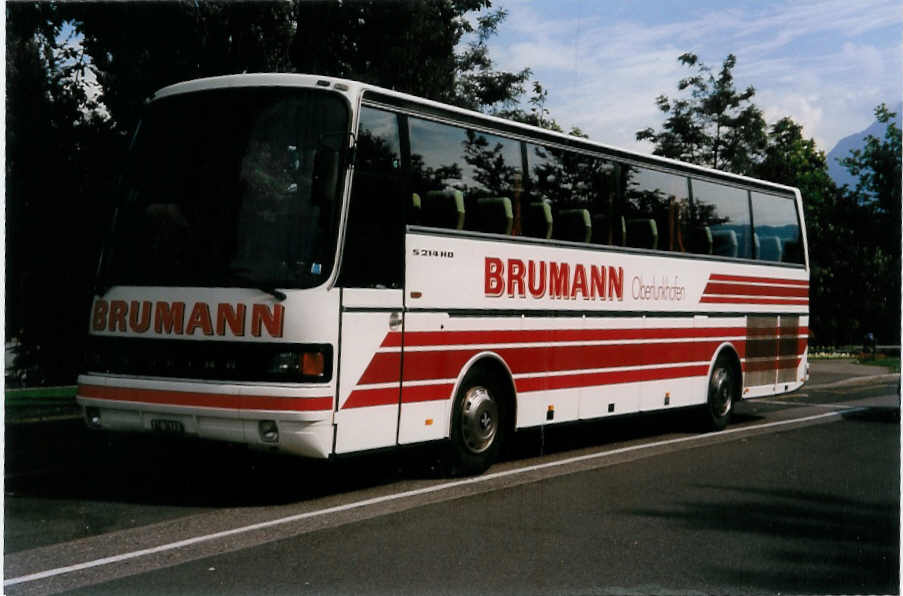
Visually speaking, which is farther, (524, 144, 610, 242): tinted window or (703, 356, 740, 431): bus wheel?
(703, 356, 740, 431): bus wheel

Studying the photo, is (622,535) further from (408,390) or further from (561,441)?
(561,441)

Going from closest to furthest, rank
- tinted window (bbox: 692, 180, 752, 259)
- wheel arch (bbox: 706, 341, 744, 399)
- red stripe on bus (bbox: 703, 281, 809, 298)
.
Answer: tinted window (bbox: 692, 180, 752, 259) < red stripe on bus (bbox: 703, 281, 809, 298) < wheel arch (bbox: 706, 341, 744, 399)

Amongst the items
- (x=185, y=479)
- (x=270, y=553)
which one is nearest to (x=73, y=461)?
(x=185, y=479)

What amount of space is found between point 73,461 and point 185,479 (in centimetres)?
140

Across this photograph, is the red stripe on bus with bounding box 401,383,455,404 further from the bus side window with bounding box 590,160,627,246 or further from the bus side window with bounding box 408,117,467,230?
the bus side window with bounding box 590,160,627,246

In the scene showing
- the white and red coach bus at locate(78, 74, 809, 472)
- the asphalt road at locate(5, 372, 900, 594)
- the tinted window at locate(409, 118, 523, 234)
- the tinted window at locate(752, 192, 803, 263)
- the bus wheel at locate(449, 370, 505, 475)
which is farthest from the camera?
the tinted window at locate(752, 192, 803, 263)

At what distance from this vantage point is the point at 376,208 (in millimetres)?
9289

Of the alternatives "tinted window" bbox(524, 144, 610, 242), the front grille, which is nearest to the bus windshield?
the front grille

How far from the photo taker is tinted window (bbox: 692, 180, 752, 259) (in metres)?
14.6

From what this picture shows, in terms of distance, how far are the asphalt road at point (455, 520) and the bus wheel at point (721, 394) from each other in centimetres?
172

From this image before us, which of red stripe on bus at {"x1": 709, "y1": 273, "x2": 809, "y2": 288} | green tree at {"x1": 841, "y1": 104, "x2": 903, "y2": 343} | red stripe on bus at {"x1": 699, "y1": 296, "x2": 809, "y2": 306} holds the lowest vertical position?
red stripe on bus at {"x1": 699, "y1": 296, "x2": 809, "y2": 306}

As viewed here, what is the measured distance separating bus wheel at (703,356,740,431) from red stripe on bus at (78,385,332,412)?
25.0 ft

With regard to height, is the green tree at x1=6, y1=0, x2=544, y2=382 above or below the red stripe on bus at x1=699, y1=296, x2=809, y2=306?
above

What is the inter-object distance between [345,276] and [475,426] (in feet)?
7.82
